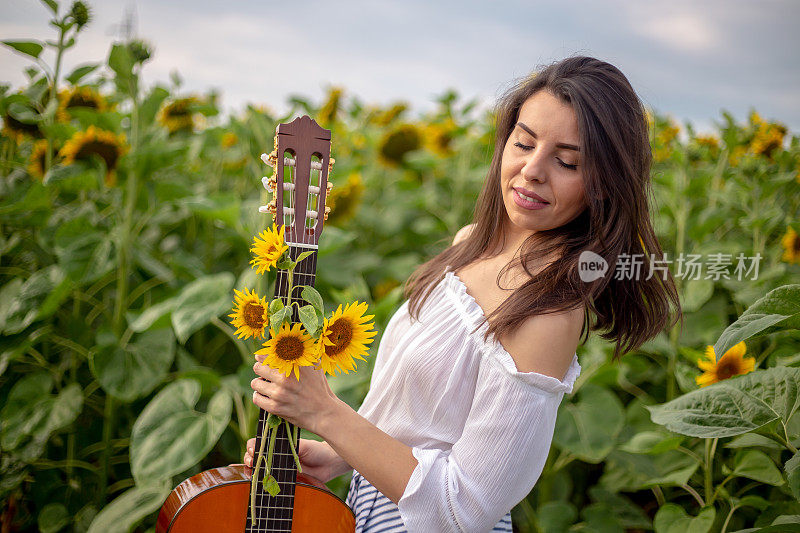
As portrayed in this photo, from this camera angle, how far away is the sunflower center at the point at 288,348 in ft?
2.72

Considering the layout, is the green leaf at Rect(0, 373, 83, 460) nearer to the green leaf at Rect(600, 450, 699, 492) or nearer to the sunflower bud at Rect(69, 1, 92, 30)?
the sunflower bud at Rect(69, 1, 92, 30)

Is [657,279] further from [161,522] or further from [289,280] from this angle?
[161,522]

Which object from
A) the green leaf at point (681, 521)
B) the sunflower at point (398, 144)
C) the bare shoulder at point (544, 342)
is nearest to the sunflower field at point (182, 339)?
the green leaf at point (681, 521)

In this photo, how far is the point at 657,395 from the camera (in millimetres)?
2148

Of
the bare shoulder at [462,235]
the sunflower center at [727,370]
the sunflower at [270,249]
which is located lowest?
the sunflower center at [727,370]

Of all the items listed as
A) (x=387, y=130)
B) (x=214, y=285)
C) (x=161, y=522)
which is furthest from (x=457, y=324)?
(x=387, y=130)

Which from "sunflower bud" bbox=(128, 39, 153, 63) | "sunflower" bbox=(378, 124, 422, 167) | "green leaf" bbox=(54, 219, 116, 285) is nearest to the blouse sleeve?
"green leaf" bbox=(54, 219, 116, 285)

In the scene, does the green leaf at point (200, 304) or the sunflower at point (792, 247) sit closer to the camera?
the green leaf at point (200, 304)

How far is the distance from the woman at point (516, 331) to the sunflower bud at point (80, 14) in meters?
1.19

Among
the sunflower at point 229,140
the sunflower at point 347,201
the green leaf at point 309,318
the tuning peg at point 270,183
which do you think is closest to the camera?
the green leaf at point 309,318

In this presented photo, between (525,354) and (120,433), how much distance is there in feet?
4.89

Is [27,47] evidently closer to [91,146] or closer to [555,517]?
[91,146]

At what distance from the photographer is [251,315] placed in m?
0.85

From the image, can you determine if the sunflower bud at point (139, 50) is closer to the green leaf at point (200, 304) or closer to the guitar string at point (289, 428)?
the green leaf at point (200, 304)
